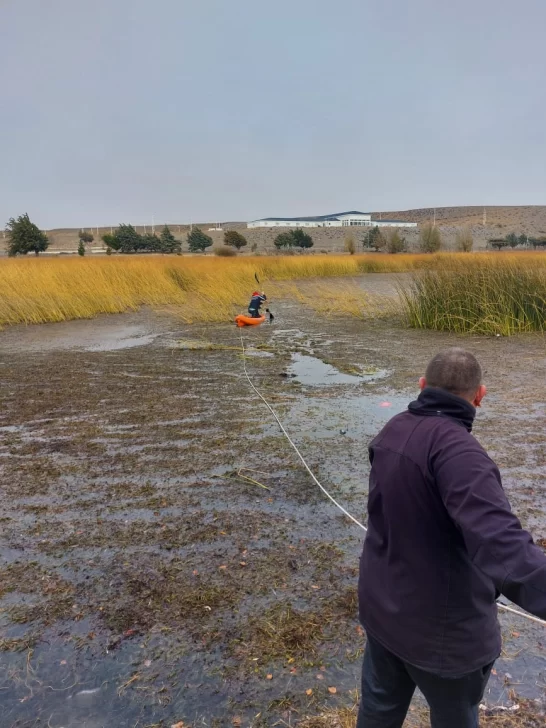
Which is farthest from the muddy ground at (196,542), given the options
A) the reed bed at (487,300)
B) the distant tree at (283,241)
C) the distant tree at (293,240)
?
the distant tree at (293,240)

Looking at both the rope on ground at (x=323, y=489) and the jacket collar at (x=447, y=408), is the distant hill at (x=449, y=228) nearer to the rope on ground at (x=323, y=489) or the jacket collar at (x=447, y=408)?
the rope on ground at (x=323, y=489)

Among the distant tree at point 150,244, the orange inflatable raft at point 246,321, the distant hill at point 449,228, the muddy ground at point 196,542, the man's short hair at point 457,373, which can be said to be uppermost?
the distant hill at point 449,228

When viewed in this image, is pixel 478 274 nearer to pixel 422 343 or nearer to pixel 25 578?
pixel 422 343

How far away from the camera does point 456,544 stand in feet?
4.44

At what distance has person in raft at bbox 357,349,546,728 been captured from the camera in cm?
128

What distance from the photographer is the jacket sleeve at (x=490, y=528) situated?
1.12 meters

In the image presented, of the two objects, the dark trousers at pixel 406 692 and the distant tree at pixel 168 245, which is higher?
the distant tree at pixel 168 245

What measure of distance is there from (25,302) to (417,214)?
5334 inches

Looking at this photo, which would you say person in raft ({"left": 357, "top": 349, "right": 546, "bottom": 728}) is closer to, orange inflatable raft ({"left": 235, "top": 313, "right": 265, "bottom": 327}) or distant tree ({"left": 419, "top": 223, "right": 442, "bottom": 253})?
orange inflatable raft ({"left": 235, "top": 313, "right": 265, "bottom": 327})

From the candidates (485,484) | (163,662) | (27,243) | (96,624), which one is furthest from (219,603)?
(27,243)

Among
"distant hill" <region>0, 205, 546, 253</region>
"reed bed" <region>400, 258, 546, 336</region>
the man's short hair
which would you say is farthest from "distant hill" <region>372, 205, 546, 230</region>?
the man's short hair

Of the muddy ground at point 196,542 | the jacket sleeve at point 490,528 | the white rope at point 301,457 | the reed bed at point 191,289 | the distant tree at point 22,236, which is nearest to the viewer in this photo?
the jacket sleeve at point 490,528

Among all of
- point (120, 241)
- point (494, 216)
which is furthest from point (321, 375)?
point (494, 216)

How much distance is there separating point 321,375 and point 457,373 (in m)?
6.12
